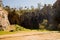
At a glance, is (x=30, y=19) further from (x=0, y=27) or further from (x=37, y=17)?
(x=0, y=27)

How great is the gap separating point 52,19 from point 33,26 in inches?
288

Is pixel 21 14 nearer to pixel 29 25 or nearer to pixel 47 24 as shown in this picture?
pixel 29 25

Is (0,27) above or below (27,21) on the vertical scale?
above

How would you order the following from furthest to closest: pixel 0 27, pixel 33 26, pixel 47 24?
pixel 33 26 < pixel 47 24 < pixel 0 27

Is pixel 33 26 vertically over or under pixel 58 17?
under

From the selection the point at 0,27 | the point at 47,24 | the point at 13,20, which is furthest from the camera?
the point at 13,20

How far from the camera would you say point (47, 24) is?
3716 centimetres

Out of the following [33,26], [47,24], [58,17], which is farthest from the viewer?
[33,26]

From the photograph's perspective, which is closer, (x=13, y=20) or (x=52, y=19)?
(x=52, y=19)

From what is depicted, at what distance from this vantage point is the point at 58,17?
3475cm

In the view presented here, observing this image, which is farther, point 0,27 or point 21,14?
point 21,14

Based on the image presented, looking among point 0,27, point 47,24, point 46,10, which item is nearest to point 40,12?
point 46,10

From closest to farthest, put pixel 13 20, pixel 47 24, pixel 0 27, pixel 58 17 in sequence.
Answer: pixel 0 27 → pixel 58 17 → pixel 47 24 → pixel 13 20

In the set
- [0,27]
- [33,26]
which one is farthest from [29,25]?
[0,27]
